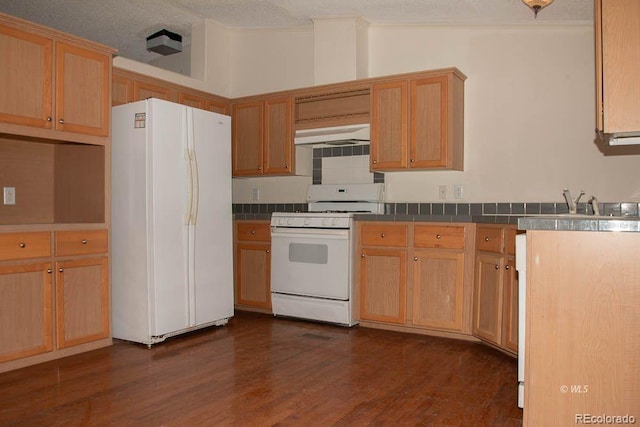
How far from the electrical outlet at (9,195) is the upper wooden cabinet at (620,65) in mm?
3712

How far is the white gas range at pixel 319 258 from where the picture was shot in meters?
4.15

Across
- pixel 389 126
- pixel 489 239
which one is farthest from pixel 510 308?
pixel 389 126

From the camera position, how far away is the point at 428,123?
4.09 meters

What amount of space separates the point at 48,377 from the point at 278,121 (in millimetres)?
2940

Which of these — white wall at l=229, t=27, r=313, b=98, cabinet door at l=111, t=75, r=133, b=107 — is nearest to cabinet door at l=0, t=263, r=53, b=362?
cabinet door at l=111, t=75, r=133, b=107

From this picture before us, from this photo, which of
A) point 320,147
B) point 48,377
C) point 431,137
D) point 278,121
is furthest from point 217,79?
point 48,377

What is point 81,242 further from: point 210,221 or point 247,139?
point 247,139

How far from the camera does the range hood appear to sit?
4.40m

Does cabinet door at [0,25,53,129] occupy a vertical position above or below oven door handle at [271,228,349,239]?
above

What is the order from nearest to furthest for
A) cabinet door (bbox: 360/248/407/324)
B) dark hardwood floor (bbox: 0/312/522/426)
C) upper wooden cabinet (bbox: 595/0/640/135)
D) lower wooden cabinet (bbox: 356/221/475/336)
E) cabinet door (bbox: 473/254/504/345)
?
upper wooden cabinet (bbox: 595/0/640/135)
dark hardwood floor (bbox: 0/312/522/426)
cabinet door (bbox: 473/254/504/345)
lower wooden cabinet (bbox: 356/221/475/336)
cabinet door (bbox: 360/248/407/324)

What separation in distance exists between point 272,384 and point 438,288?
63.4 inches

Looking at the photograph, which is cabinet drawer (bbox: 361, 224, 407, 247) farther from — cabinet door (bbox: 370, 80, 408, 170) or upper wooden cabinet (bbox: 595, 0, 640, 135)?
upper wooden cabinet (bbox: 595, 0, 640, 135)

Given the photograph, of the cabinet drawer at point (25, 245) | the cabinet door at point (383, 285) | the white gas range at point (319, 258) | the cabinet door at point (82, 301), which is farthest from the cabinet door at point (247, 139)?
the cabinet drawer at point (25, 245)

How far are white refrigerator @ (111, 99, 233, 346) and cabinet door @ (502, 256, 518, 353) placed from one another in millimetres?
2176
